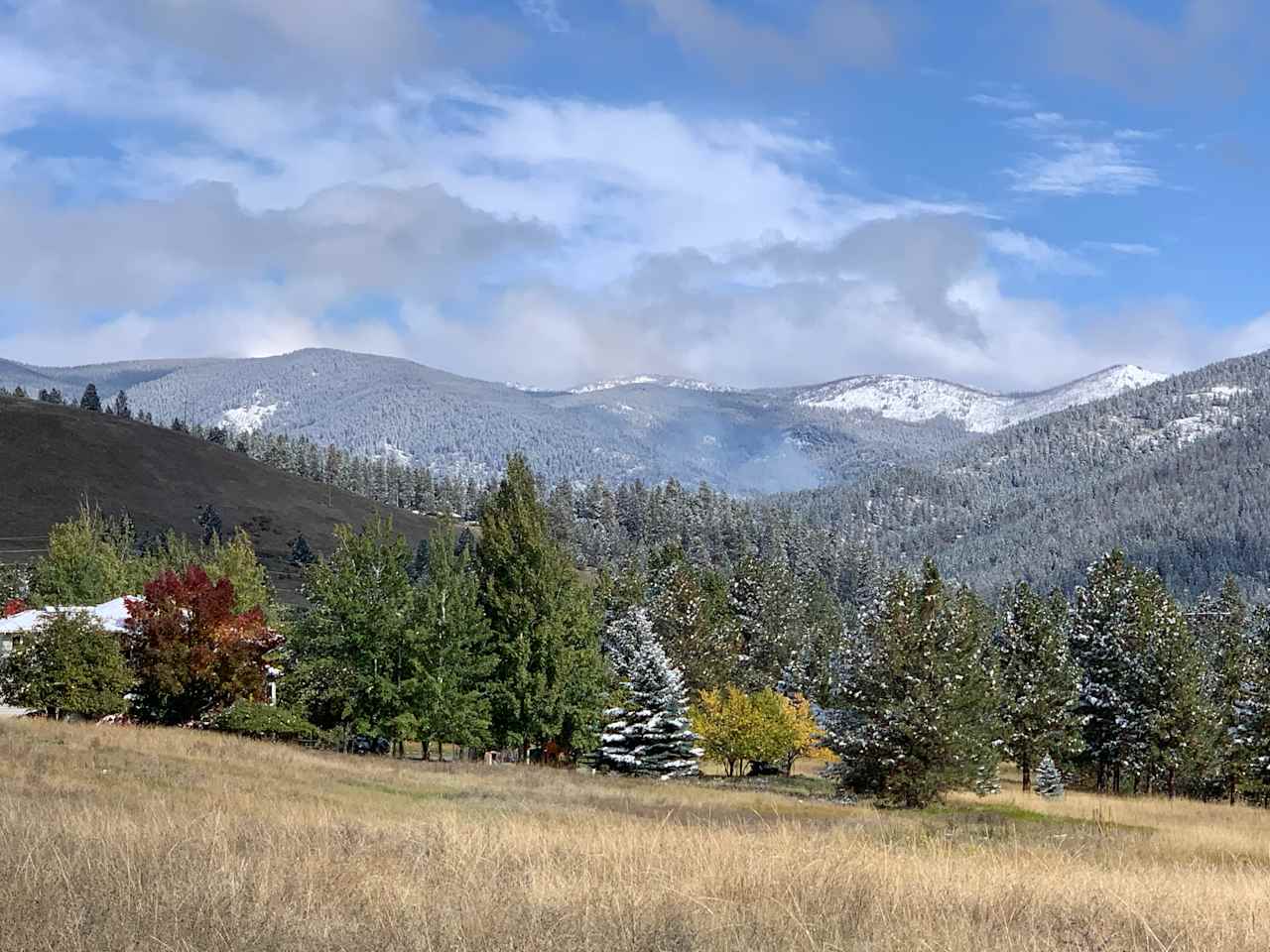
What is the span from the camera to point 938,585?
134 feet

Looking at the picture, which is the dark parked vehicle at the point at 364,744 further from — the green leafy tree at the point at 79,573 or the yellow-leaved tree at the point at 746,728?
the green leafy tree at the point at 79,573

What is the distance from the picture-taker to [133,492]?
586 feet

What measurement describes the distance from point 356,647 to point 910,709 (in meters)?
23.3

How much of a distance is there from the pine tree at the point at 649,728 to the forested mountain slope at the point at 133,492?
104 m

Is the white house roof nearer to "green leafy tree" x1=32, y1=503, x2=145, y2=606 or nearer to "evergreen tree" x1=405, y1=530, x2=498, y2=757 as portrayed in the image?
"green leafy tree" x1=32, y1=503, x2=145, y2=606

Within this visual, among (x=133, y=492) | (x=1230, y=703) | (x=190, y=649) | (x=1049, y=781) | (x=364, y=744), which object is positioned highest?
(x=133, y=492)

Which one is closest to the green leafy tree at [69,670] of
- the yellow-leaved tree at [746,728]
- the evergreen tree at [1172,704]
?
the yellow-leaved tree at [746,728]

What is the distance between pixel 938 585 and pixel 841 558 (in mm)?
156598

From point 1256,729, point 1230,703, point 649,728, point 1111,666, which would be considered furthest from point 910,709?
point 1230,703

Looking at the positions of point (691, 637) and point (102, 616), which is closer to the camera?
point (102, 616)

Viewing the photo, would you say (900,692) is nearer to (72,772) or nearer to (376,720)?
(376,720)

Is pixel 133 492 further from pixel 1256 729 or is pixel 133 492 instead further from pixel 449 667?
pixel 1256 729

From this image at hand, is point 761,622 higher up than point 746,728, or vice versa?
point 761,622

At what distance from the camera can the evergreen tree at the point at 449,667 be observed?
47.2 metres
